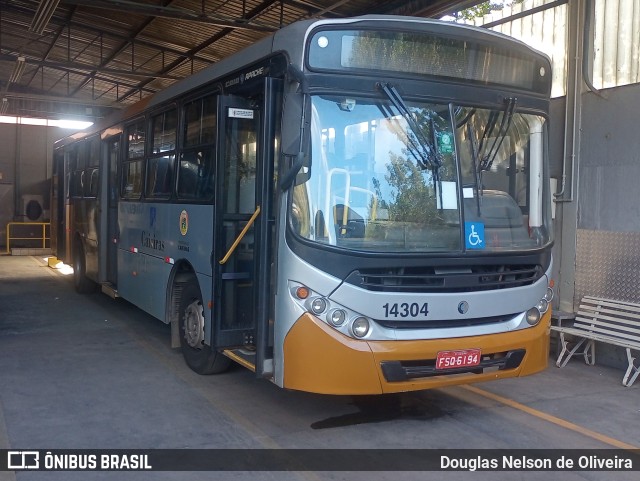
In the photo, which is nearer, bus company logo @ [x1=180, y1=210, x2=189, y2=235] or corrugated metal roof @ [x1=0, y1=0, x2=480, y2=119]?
bus company logo @ [x1=180, y1=210, x2=189, y2=235]

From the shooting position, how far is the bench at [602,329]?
23.7ft

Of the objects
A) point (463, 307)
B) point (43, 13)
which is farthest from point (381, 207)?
point (43, 13)

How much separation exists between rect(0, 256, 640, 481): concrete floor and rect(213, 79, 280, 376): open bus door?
680 millimetres

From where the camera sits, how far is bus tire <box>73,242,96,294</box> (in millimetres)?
11880

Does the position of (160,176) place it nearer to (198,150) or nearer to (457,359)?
(198,150)

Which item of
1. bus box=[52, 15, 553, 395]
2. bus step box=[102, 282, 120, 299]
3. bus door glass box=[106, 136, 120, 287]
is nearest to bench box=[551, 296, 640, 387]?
bus box=[52, 15, 553, 395]

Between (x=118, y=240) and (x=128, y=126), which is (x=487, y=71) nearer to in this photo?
(x=128, y=126)

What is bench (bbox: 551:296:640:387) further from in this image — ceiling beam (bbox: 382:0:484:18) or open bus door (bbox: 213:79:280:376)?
ceiling beam (bbox: 382:0:484:18)

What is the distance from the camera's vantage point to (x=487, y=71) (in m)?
5.39

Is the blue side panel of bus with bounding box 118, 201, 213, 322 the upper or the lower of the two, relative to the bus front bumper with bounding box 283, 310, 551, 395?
upper

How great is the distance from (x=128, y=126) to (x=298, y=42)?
15.3 feet

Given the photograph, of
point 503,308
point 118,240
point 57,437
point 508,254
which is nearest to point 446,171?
point 508,254

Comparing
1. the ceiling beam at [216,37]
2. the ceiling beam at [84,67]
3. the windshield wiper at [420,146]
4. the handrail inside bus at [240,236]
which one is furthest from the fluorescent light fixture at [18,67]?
the windshield wiper at [420,146]

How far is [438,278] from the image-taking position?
16.2ft
